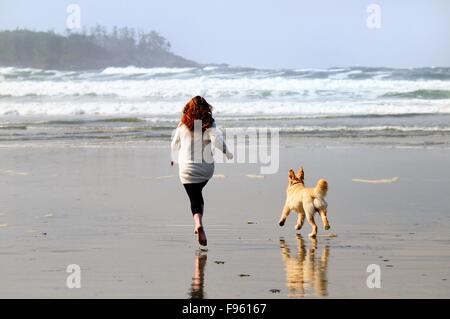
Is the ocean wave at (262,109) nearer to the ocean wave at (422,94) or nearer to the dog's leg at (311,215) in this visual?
the ocean wave at (422,94)

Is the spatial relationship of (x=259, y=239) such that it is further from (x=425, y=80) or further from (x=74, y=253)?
(x=425, y=80)

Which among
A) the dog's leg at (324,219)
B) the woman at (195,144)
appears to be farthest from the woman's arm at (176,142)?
the dog's leg at (324,219)

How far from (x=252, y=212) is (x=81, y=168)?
4.43m

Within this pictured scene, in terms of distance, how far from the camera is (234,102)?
3155 centimetres

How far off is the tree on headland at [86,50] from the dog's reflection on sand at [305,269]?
50.4 m

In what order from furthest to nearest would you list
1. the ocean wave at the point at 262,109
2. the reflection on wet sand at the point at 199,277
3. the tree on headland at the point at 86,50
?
the tree on headland at the point at 86,50, the ocean wave at the point at 262,109, the reflection on wet sand at the point at 199,277

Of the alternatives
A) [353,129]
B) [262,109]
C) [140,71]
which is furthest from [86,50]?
[353,129]

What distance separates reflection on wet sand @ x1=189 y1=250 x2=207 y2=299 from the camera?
17.9 ft

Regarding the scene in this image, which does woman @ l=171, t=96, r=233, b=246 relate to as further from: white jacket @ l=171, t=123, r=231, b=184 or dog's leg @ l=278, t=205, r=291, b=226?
dog's leg @ l=278, t=205, r=291, b=226

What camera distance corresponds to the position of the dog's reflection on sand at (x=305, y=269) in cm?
555

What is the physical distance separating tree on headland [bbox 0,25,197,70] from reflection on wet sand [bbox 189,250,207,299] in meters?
50.6

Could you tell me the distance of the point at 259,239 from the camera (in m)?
7.45

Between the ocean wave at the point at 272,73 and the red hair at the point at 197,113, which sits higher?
the ocean wave at the point at 272,73
